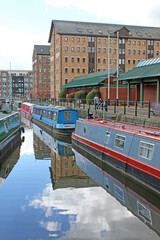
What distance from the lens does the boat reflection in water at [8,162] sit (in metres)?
16.3

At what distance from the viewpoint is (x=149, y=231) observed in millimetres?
9359

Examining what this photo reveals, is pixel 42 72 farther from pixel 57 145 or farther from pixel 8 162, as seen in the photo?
pixel 8 162

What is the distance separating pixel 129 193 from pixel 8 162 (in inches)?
359

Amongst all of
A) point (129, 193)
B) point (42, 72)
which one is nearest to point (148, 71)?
point (129, 193)

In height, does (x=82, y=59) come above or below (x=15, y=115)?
above

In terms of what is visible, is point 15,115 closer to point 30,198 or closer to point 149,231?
point 30,198

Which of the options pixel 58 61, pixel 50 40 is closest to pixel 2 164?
pixel 58 61

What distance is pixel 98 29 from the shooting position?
78375mm

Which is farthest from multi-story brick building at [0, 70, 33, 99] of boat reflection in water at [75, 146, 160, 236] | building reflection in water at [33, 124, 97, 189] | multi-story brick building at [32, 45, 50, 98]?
boat reflection in water at [75, 146, 160, 236]

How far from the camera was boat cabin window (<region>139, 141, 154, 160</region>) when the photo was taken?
12632 millimetres

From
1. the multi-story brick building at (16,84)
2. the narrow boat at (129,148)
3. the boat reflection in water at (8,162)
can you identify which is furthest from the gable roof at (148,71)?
the multi-story brick building at (16,84)

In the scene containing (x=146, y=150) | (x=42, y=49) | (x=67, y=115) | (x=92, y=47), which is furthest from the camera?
(x=42, y=49)

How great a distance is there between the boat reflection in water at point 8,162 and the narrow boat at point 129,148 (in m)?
4.97

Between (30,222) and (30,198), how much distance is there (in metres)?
2.41
